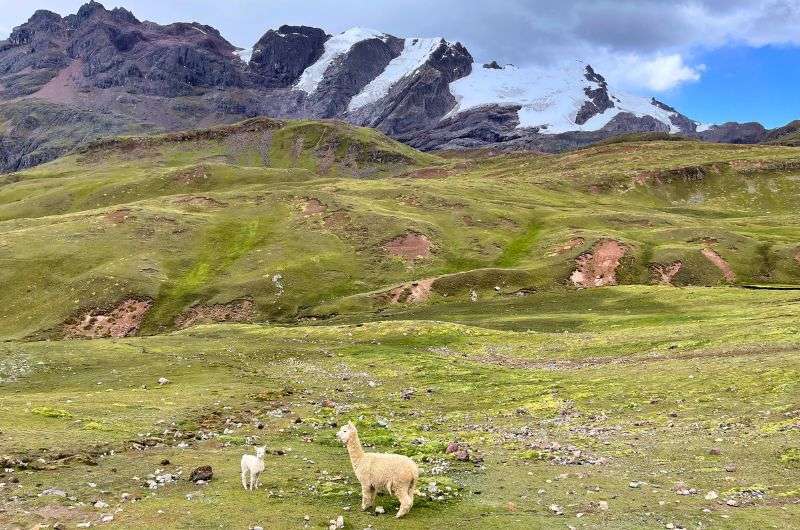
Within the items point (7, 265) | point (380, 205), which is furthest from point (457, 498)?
point (380, 205)

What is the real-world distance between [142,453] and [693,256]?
4389 inches

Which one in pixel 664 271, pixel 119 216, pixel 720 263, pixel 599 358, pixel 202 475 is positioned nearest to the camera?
pixel 202 475

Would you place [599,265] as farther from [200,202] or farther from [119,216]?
[119,216]

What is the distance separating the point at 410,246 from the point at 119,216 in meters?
70.1

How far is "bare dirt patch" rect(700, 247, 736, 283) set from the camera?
10838cm

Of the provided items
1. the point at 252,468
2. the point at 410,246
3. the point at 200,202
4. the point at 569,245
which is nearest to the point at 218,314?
the point at 410,246

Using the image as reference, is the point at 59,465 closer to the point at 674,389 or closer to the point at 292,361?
the point at 674,389

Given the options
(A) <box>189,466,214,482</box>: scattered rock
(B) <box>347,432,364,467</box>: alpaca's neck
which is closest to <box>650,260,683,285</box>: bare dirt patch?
(B) <box>347,432,364,467</box>: alpaca's neck

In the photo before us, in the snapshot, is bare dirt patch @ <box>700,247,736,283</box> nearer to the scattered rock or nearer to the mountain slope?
the mountain slope

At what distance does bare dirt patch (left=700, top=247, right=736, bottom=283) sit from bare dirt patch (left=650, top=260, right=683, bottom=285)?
7.14 m

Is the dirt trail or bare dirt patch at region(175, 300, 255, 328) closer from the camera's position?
the dirt trail

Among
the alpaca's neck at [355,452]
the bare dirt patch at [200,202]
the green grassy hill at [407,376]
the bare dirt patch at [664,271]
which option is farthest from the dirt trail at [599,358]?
the bare dirt patch at [200,202]

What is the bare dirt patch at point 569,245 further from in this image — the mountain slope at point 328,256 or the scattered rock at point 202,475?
the scattered rock at point 202,475

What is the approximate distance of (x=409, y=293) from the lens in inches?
4008
